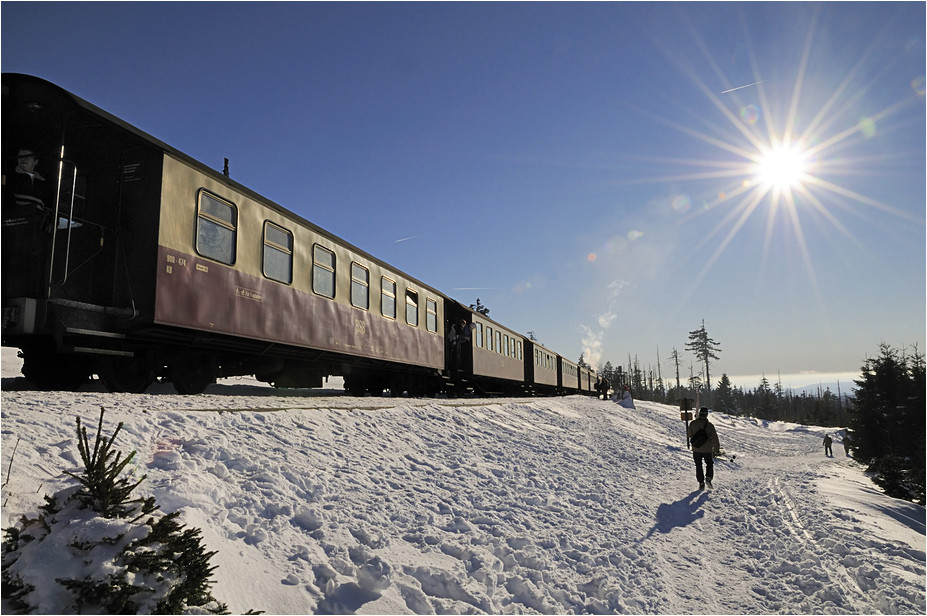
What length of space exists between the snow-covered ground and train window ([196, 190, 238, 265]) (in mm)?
2266

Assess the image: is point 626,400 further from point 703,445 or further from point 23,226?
point 23,226

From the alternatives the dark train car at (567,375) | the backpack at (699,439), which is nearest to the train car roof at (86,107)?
the backpack at (699,439)

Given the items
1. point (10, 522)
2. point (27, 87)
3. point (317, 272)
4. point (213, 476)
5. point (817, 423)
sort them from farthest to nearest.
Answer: point (817, 423)
point (317, 272)
point (27, 87)
point (213, 476)
point (10, 522)

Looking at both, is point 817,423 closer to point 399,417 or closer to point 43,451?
point 399,417

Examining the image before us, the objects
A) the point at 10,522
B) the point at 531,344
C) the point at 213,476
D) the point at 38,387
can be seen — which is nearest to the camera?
the point at 10,522

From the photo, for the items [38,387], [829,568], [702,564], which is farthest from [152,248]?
[829,568]

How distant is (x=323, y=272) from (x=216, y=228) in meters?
2.78

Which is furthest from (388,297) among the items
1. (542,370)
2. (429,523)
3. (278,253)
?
(542,370)

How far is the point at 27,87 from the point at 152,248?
227cm

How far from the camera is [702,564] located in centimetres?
588

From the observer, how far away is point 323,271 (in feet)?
35.3

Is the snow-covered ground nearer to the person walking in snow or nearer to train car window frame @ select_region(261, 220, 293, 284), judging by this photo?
the person walking in snow

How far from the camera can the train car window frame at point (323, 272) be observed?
10500 millimetres

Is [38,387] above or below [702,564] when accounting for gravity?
above
